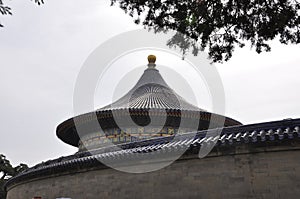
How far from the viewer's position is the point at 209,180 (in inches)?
396

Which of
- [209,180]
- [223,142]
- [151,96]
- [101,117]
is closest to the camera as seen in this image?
[223,142]

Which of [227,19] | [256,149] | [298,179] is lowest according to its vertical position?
[298,179]

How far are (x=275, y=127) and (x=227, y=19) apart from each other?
4.09 m

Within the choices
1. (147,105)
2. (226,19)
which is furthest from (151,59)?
(226,19)

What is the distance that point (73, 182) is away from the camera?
12758 millimetres

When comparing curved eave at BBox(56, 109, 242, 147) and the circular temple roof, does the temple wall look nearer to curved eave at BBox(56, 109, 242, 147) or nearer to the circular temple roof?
curved eave at BBox(56, 109, 242, 147)

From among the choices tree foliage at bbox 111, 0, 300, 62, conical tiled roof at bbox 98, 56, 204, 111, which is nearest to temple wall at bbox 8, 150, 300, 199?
tree foliage at bbox 111, 0, 300, 62

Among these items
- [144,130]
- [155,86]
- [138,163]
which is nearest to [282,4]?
[138,163]

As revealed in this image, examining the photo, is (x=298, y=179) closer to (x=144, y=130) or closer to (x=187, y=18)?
(x=187, y=18)

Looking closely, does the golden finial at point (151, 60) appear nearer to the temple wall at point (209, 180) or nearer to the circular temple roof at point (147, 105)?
the circular temple roof at point (147, 105)

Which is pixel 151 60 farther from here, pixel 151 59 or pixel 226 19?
pixel 226 19

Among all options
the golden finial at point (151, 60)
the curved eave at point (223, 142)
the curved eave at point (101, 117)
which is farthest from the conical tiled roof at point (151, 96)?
the curved eave at point (223, 142)

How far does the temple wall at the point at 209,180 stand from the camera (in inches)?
363

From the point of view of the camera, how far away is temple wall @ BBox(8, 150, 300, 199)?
9.21 meters
